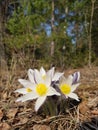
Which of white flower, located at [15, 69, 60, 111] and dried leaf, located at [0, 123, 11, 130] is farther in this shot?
dried leaf, located at [0, 123, 11, 130]

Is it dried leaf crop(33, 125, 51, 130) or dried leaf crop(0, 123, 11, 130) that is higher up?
dried leaf crop(33, 125, 51, 130)

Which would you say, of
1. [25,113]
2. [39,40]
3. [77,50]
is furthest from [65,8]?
[25,113]

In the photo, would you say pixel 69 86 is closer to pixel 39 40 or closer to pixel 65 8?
pixel 39 40

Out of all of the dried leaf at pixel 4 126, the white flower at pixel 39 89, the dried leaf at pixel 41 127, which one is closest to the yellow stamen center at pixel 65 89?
the white flower at pixel 39 89

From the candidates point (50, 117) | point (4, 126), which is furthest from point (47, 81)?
point (4, 126)

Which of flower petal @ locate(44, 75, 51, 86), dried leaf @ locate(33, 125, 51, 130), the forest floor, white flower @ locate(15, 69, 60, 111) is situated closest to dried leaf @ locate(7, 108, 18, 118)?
the forest floor

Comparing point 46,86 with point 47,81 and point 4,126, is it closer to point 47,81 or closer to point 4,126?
point 47,81

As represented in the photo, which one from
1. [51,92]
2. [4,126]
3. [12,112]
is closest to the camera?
[51,92]

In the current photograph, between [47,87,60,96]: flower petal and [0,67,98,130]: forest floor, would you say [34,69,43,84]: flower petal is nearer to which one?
[47,87,60,96]: flower petal
